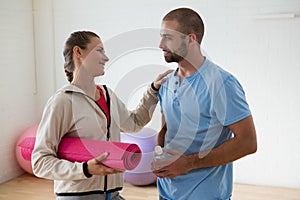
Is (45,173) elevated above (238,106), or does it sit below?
below

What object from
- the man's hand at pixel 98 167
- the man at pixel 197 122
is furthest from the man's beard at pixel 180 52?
the man's hand at pixel 98 167

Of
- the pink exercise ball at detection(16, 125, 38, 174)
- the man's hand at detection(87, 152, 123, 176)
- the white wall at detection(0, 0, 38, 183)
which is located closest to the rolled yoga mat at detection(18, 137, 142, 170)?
the man's hand at detection(87, 152, 123, 176)

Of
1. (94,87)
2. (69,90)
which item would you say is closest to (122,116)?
(94,87)

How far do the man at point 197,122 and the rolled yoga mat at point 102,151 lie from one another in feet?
0.61

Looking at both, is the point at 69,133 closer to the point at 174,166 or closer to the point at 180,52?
the point at 174,166

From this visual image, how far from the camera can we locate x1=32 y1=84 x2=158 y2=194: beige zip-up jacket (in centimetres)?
152

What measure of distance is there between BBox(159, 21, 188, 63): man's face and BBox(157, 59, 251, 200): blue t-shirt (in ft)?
0.35

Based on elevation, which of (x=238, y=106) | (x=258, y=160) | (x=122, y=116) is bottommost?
(x=258, y=160)

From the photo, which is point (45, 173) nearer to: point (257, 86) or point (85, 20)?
point (257, 86)

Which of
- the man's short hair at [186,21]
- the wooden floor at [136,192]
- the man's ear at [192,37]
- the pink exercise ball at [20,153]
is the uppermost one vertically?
the man's short hair at [186,21]

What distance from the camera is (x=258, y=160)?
11.9ft

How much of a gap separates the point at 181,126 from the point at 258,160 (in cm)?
223

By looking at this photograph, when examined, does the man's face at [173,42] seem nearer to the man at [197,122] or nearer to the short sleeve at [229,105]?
the man at [197,122]

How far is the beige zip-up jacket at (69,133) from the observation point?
4.99 ft
